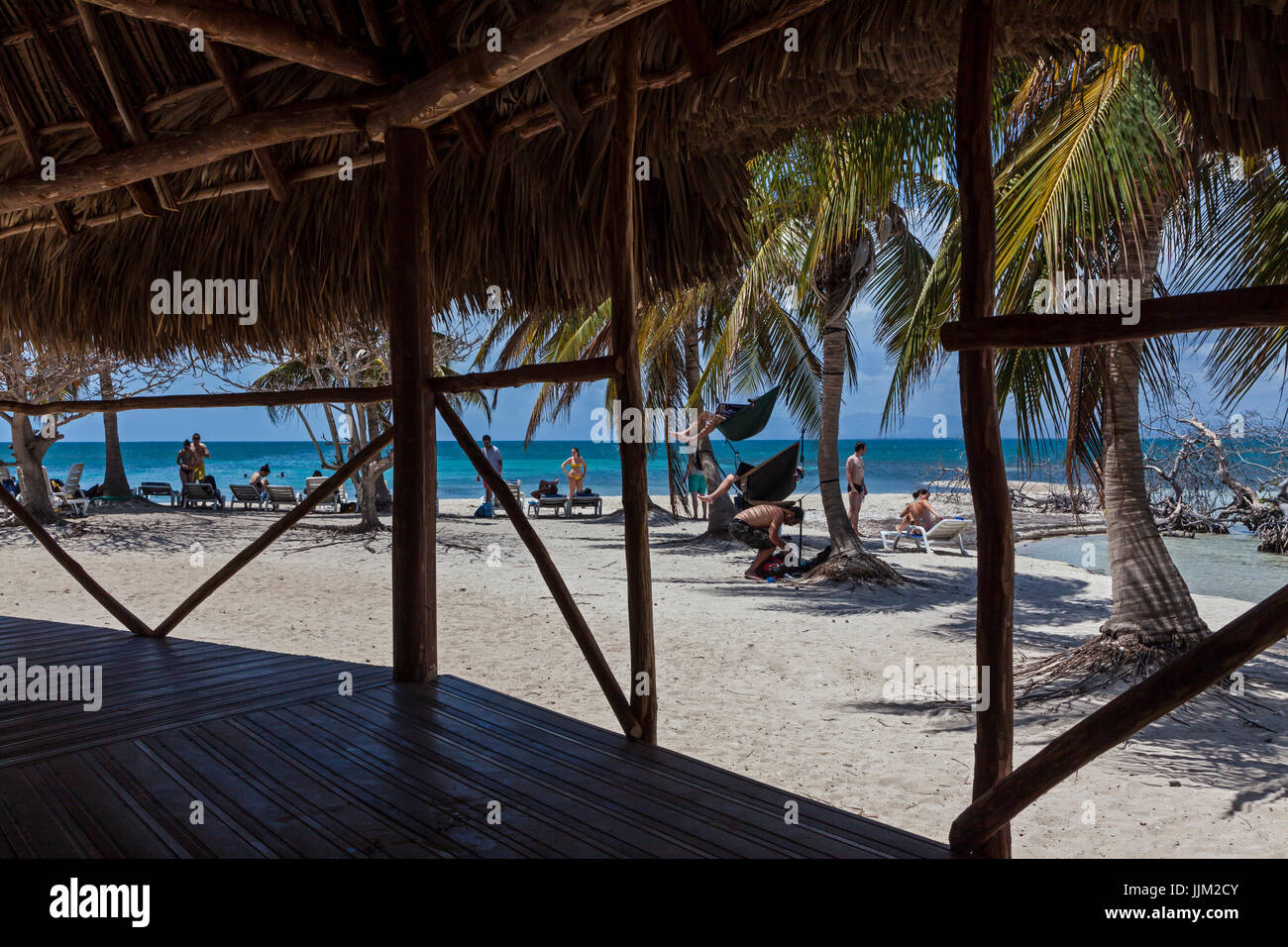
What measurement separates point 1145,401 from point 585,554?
7.17m

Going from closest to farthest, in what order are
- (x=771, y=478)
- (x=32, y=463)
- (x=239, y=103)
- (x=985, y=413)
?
(x=985, y=413), (x=239, y=103), (x=771, y=478), (x=32, y=463)

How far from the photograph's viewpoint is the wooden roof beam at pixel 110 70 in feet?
10.3

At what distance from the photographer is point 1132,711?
1485 mm

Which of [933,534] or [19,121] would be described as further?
[933,534]

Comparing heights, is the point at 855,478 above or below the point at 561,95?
below

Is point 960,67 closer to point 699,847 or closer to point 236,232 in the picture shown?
point 699,847

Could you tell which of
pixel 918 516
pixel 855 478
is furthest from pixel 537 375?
pixel 918 516

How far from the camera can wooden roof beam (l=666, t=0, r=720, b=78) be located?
Result: 7.80 feet

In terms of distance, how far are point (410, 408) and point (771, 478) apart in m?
7.27

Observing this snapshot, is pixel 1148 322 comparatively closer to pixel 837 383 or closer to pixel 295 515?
pixel 295 515

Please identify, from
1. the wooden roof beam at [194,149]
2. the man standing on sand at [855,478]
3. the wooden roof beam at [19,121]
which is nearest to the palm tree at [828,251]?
the man standing on sand at [855,478]

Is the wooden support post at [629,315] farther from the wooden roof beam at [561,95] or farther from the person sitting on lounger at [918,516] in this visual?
the person sitting on lounger at [918,516]

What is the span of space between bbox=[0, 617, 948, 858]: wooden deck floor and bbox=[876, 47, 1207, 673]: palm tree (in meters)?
3.53

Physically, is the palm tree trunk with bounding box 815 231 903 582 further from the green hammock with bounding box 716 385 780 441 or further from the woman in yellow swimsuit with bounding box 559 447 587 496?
the woman in yellow swimsuit with bounding box 559 447 587 496
